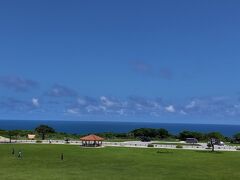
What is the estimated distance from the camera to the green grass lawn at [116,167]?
5723 centimetres

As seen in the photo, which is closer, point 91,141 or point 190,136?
point 91,141

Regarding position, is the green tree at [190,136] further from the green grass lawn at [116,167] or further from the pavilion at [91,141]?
the green grass lawn at [116,167]

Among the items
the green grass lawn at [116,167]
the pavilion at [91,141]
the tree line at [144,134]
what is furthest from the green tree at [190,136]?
the green grass lawn at [116,167]

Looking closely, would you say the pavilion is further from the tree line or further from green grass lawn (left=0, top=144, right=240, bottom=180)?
the tree line

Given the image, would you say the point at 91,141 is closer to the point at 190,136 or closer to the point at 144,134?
the point at 190,136

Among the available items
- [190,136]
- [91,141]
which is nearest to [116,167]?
[91,141]

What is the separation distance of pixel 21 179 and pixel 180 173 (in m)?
20.9

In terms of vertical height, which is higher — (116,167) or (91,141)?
(91,141)

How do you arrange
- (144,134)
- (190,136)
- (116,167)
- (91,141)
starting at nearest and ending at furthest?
(116,167), (91,141), (190,136), (144,134)

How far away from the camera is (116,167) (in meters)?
66.5

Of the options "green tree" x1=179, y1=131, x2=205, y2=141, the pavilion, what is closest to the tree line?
"green tree" x1=179, y1=131, x2=205, y2=141

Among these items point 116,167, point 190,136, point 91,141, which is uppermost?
point 190,136

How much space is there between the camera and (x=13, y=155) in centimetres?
8281

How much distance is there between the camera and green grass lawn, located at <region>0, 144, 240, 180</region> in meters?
57.2
